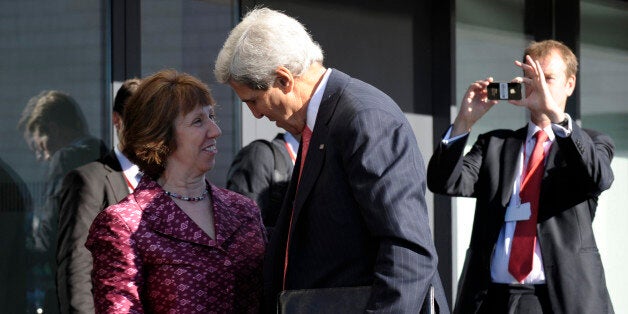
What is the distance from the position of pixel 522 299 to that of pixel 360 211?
2085mm

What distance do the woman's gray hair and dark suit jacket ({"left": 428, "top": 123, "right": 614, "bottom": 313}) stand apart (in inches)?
76.3

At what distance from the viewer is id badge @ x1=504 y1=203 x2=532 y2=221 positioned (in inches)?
205

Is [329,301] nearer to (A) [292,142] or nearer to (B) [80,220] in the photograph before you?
(B) [80,220]

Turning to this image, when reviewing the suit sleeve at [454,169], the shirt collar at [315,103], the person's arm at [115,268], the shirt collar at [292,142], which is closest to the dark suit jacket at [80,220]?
the shirt collar at [292,142]

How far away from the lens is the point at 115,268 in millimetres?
3451

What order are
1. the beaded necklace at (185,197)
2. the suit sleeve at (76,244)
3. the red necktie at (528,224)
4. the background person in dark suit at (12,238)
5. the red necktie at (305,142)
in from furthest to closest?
the background person in dark suit at (12,238) → the red necktie at (528,224) → the suit sleeve at (76,244) → the beaded necklace at (185,197) → the red necktie at (305,142)

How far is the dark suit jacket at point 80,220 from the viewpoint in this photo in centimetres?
467

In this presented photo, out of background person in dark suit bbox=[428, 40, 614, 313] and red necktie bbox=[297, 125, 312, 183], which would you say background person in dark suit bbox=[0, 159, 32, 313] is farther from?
red necktie bbox=[297, 125, 312, 183]

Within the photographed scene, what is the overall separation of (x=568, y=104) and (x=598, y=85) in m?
0.52

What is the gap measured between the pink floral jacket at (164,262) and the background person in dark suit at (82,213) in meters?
1.13

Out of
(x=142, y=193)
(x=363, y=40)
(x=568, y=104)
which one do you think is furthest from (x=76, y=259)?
(x=568, y=104)

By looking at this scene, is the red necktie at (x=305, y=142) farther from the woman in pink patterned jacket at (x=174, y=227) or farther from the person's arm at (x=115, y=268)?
the person's arm at (x=115, y=268)

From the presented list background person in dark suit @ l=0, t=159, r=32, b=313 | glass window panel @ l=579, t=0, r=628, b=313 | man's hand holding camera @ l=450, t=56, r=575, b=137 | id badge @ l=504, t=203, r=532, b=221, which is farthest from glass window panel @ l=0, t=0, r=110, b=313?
glass window panel @ l=579, t=0, r=628, b=313

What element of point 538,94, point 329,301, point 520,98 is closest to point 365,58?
point 520,98
